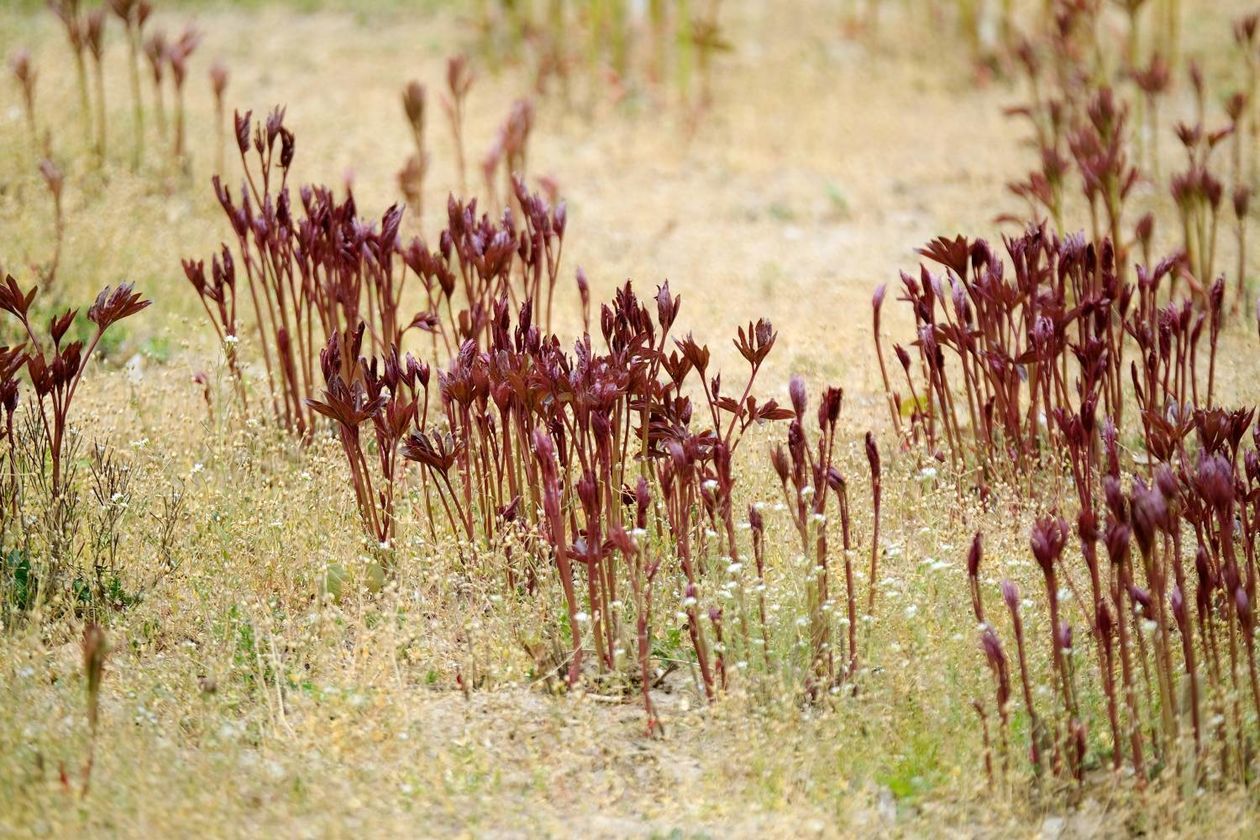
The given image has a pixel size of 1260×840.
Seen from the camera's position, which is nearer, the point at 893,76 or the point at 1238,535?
the point at 1238,535

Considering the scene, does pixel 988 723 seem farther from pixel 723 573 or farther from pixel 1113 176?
pixel 1113 176

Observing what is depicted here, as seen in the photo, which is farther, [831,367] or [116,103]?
[116,103]

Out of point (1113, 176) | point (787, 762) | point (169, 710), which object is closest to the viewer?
point (787, 762)

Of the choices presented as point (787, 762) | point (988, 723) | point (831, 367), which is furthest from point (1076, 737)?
point (831, 367)

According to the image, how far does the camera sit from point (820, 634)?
3148 millimetres

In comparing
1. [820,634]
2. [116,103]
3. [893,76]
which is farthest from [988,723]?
[893,76]

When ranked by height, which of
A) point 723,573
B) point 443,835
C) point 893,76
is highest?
point 893,76

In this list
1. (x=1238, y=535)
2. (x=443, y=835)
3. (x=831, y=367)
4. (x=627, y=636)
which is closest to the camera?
(x=443, y=835)

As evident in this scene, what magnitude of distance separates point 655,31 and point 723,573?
6.91 m

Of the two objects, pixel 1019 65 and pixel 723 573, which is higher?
pixel 1019 65

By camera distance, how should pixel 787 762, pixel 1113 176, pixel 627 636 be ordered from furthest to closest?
pixel 1113 176
pixel 627 636
pixel 787 762

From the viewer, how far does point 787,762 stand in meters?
2.76

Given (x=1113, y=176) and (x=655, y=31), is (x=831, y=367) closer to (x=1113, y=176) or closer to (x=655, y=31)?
(x=1113, y=176)

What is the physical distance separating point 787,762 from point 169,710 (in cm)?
146
